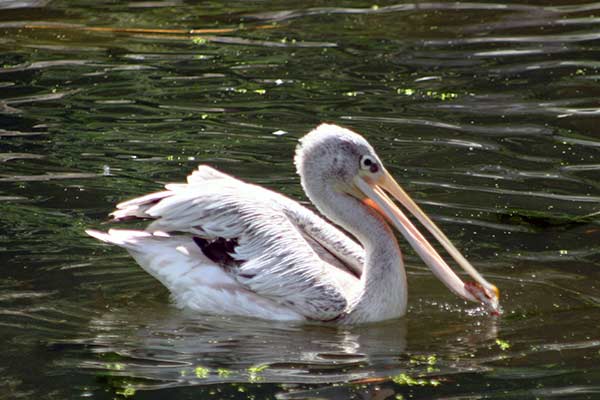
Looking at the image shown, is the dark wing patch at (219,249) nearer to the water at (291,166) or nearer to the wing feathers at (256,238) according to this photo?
the wing feathers at (256,238)

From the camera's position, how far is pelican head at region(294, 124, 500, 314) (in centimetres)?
590

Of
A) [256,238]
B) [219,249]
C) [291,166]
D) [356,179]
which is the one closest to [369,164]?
[356,179]

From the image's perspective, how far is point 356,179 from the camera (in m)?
6.00

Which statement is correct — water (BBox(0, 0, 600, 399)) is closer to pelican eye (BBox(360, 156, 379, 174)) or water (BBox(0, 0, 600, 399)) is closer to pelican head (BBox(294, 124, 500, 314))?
pelican head (BBox(294, 124, 500, 314))

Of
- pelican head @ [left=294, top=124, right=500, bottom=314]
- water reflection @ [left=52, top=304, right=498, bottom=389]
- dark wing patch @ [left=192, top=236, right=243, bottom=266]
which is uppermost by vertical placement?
pelican head @ [left=294, top=124, right=500, bottom=314]

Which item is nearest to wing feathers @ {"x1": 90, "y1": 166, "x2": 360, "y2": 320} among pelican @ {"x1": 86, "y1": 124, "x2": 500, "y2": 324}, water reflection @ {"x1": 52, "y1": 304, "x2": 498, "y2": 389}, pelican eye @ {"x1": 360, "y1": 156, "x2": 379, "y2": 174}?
pelican @ {"x1": 86, "y1": 124, "x2": 500, "y2": 324}

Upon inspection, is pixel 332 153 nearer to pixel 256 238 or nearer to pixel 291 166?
pixel 256 238

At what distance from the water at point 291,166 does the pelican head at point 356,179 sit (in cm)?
29

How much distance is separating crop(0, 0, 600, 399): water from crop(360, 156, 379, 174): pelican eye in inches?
26.2

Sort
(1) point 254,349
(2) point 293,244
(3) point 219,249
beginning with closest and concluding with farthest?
(1) point 254,349 < (2) point 293,244 < (3) point 219,249

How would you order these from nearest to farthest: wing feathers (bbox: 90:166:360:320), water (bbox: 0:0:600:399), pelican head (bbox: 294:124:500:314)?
water (bbox: 0:0:600:399)
wing feathers (bbox: 90:166:360:320)
pelican head (bbox: 294:124:500:314)

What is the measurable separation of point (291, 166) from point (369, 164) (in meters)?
1.84

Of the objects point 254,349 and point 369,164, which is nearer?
point 254,349

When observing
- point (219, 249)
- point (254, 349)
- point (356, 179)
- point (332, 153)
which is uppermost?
point (332, 153)
